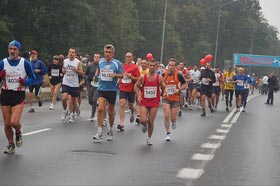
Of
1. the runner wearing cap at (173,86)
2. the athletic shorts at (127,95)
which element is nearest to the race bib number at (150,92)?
the runner wearing cap at (173,86)

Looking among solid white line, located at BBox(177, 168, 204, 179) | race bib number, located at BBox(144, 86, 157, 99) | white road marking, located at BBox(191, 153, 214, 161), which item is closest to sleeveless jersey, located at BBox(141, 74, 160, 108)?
race bib number, located at BBox(144, 86, 157, 99)

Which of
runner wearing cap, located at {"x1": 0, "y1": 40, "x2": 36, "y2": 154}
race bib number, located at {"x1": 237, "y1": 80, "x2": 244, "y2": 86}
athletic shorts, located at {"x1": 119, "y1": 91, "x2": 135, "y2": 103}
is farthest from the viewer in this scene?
race bib number, located at {"x1": 237, "y1": 80, "x2": 244, "y2": 86}

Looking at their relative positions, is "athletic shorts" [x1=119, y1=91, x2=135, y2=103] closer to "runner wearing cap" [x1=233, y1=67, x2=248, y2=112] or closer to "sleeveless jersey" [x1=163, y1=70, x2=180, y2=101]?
"sleeveless jersey" [x1=163, y1=70, x2=180, y2=101]

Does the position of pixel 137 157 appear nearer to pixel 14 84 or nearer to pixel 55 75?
pixel 14 84

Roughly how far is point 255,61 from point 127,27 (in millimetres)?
23887

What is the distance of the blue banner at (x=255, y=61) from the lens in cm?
7464

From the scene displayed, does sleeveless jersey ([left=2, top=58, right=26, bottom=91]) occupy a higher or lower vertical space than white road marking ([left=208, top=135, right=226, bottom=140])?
higher

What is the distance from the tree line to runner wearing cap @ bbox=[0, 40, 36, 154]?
29388 mm

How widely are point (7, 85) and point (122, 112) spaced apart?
439 cm

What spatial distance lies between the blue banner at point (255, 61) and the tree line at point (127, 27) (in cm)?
786

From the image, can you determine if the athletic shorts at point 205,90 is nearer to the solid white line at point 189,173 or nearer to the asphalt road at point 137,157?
the asphalt road at point 137,157

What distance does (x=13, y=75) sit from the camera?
8.77m

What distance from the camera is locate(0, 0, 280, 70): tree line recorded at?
4256cm

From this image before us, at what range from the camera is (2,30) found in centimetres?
3725
